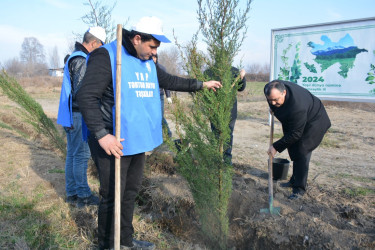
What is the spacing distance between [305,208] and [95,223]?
278 cm

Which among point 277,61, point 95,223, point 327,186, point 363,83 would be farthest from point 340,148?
point 95,223

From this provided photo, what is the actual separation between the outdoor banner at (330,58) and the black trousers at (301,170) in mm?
5096

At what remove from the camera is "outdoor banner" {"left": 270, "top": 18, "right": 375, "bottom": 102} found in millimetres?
8086

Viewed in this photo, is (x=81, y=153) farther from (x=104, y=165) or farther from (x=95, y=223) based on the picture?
(x=104, y=165)

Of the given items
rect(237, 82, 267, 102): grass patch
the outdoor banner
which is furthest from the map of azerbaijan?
rect(237, 82, 267, 102): grass patch

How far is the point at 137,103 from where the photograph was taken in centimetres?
245

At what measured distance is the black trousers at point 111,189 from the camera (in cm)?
251

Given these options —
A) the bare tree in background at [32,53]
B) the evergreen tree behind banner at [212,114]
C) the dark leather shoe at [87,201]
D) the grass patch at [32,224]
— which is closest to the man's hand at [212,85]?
the evergreen tree behind banner at [212,114]

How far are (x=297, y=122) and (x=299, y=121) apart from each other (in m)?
0.03

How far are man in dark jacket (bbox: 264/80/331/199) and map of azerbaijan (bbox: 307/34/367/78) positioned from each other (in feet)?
16.3

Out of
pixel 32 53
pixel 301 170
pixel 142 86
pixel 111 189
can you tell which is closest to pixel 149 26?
pixel 142 86

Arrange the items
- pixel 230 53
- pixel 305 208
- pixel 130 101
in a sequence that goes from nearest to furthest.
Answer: pixel 130 101, pixel 230 53, pixel 305 208

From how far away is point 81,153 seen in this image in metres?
3.72

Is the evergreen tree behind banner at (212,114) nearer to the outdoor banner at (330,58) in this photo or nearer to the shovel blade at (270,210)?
A: the shovel blade at (270,210)
